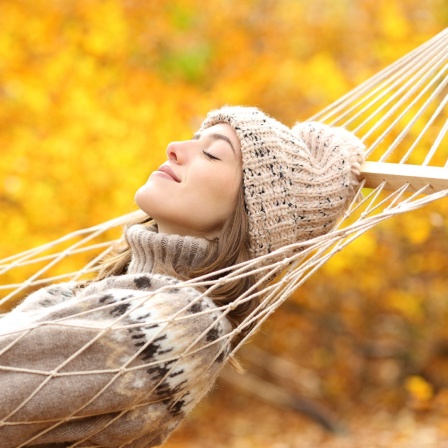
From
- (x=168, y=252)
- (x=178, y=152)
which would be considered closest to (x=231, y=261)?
(x=168, y=252)

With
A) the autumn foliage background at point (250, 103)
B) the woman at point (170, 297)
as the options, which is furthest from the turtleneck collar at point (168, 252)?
the autumn foliage background at point (250, 103)

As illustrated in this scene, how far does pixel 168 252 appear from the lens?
5.09 feet

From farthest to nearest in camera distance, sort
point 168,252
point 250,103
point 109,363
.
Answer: point 250,103, point 168,252, point 109,363

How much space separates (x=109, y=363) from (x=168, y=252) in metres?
0.29

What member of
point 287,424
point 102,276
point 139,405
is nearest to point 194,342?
point 139,405

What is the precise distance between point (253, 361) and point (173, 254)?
3.08 meters

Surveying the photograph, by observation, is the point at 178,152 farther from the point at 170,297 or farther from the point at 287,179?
the point at 170,297

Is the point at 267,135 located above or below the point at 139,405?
above

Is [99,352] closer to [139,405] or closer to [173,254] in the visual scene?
[139,405]

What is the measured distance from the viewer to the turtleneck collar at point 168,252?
1.55 m

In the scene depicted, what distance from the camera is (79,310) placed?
137cm

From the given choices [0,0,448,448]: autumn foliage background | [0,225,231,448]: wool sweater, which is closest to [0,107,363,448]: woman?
[0,225,231,448]: wool sweater

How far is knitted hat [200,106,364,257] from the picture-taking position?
1.61 meters

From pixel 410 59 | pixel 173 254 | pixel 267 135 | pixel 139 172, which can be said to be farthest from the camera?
pixel 139 172
